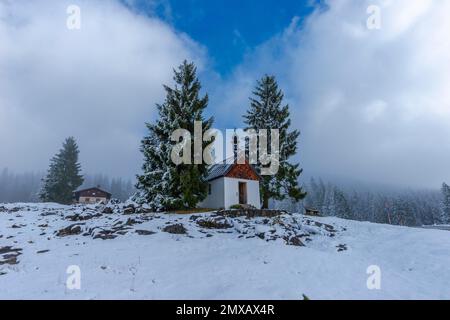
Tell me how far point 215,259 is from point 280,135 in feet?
64.9

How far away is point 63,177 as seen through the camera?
4269 centimetres

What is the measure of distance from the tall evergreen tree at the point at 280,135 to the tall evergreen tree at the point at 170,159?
8256 mm

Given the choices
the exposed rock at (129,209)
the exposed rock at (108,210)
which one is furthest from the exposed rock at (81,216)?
the exposed rock at (129,209)

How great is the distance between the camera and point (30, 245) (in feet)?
40.5

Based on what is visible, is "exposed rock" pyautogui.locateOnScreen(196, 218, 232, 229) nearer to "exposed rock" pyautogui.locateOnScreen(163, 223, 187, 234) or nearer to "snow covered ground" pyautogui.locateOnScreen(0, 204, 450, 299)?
"snow covered ground" pyautogui.locateOnScreen(0, 204, 450, 299)

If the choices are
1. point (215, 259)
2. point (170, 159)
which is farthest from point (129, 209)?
point (215, 259)

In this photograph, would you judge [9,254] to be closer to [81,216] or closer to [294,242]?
[81,216]

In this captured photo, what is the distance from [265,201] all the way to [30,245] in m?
20.3

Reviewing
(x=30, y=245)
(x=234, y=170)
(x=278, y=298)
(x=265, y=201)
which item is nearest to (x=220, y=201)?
(x=234, y=170)

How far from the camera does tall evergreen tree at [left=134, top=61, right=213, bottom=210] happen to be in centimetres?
2025

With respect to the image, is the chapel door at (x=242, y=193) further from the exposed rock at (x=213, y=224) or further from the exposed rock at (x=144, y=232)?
the exposed rock at (x=144, y=232)

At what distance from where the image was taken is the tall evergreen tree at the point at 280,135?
26938mm

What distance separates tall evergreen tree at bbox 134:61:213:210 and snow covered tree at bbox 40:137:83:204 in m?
26.5

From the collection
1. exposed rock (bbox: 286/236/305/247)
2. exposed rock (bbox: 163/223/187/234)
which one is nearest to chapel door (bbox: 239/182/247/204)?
exposed rock (bbox: 286/236/305/247)
